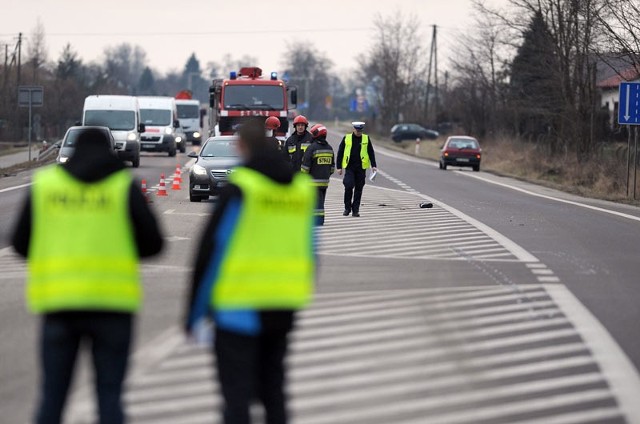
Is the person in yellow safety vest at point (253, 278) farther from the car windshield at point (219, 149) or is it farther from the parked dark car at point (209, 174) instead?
the car windshield at point (219, 149)

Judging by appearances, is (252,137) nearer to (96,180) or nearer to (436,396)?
(96,180)

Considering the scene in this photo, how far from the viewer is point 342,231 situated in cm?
2112

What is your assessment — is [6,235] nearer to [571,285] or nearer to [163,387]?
[571,285]

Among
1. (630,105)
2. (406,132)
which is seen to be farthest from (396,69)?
(630,105)

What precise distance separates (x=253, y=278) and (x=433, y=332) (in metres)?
5.18

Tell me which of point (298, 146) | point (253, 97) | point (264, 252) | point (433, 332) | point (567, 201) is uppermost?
point (253, 97)

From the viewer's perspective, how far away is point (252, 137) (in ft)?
20.0

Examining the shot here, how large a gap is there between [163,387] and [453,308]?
4367 millimetres

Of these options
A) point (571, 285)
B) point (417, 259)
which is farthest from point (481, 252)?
point (571, 285)

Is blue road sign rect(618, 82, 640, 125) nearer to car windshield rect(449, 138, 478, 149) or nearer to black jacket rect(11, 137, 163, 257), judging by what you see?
car windshield rect(449, 138, 478, 149)

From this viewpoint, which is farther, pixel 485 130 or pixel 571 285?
pixel 485 130

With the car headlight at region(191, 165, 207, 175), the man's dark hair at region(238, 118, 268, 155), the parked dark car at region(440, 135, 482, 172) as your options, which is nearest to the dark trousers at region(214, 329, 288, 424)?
the man's dark hair at region(238, 118, 268, 155)

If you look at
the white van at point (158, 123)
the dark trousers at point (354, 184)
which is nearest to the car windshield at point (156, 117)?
the white van at point (158, 123)

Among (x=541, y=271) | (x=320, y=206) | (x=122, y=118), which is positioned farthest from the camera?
(x=122, y=118)
